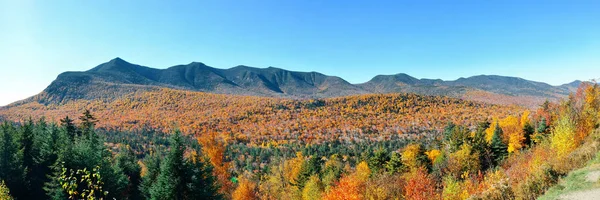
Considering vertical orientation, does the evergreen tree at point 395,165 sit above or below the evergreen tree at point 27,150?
below

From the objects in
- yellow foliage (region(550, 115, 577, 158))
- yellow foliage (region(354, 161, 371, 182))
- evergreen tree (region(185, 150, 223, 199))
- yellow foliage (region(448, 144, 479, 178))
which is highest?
yellow foliage (region(550, 115, 577, 158))

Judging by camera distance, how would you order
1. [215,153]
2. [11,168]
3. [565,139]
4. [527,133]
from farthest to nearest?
[527,133] < [215,153] < [565,139] < [11,168]

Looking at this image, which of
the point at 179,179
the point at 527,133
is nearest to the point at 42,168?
the point at 179,179

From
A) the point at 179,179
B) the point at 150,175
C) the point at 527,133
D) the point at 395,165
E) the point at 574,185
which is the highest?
the point at 574,185

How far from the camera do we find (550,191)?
12742 mm

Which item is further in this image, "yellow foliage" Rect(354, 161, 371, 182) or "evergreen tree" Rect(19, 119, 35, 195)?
"yellow foliage" Rect(354, 161, 371, 182)

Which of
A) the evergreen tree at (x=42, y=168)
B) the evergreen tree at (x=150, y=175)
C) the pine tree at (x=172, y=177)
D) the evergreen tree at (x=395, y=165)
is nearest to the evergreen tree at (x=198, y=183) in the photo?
the pine tree at (x=172, y=177)

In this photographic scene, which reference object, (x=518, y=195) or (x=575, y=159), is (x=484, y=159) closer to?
(x=575, y=159)

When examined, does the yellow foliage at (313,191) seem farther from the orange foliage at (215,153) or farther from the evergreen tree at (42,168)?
the evergreen tree at (42,168)

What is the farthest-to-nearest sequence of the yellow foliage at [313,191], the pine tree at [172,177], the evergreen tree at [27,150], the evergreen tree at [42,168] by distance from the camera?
the yellow foliage at [313,191]
the evergreen tree at [27,150]
the evergreen tree at [42,168]
the pine tree at [172,177]

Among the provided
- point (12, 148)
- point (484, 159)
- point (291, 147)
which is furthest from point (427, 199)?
point (291, 147)

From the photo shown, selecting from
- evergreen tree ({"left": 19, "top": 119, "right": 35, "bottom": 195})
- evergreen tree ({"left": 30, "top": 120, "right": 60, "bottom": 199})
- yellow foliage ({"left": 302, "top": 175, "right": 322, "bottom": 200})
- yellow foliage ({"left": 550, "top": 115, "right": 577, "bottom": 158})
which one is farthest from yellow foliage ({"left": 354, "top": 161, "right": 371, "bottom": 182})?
evergreen tree ({"left": 19, "top": 119, "right": 35, "bottom": 195})

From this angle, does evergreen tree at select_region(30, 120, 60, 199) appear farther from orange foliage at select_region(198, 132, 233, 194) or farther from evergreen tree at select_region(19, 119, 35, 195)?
orange foliage at select_region(198, 132, 233, 194)

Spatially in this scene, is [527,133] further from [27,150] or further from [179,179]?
[27,150]
